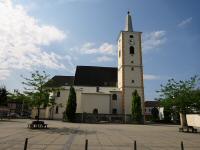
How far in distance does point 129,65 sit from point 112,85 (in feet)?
25.3

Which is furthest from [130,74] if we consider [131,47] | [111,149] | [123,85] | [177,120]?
[111,149]

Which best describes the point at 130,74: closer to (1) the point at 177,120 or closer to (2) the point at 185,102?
(1) the point at 177,120

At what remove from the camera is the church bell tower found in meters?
54.6

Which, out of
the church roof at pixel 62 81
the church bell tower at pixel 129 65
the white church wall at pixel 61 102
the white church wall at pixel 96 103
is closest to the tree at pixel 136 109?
the church bell tower at pixel 129 65

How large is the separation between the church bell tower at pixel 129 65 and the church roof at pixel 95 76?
3769mm

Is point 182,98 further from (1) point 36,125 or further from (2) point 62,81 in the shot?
(2) point 62,81

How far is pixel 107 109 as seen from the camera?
55.0 m

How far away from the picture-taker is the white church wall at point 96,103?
180 feet

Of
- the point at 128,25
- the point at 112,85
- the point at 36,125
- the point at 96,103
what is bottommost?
the point at 36,125

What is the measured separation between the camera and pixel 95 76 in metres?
62.6

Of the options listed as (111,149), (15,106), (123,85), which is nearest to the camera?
(111,149)

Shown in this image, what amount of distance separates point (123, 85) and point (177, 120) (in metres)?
19.7

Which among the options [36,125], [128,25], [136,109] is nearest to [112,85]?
[136,109]

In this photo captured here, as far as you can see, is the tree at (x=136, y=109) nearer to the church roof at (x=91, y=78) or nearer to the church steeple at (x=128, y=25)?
the church roof at (x=91, y=78)
